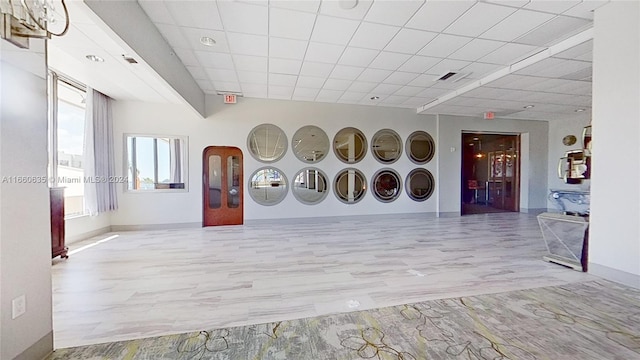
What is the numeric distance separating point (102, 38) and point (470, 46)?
469 centimetres

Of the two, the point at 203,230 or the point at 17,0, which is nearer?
the point at 17,0

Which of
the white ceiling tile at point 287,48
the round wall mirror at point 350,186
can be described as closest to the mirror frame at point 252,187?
the round wall mirror at point 350,186

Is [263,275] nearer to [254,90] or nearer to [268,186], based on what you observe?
[268,186]

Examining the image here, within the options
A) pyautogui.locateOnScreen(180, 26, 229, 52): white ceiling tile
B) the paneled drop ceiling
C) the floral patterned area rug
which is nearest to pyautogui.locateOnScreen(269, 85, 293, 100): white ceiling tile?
the paneled drop ceiling

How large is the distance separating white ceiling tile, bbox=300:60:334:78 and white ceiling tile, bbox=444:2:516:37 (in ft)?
6.19

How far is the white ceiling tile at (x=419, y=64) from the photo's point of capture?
3998mm

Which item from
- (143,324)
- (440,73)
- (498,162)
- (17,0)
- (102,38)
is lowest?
(143,324)

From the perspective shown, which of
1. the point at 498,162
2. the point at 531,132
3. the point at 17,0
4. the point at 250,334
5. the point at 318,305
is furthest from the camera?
the point at 498,162

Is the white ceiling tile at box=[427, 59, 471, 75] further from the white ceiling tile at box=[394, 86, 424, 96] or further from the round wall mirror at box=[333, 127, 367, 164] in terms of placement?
the round wall mirror at box=[333, 127, 367, 164]

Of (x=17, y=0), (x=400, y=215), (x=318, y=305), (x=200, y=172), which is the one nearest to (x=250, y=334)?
(x=318, y=305)

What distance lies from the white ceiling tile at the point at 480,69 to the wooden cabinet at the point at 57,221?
22.5ft

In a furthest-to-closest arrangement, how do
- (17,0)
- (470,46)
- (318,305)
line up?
(470,46)
(318,305)
(17,0)

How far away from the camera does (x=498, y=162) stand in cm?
910

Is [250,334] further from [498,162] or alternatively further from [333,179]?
[498,162]
